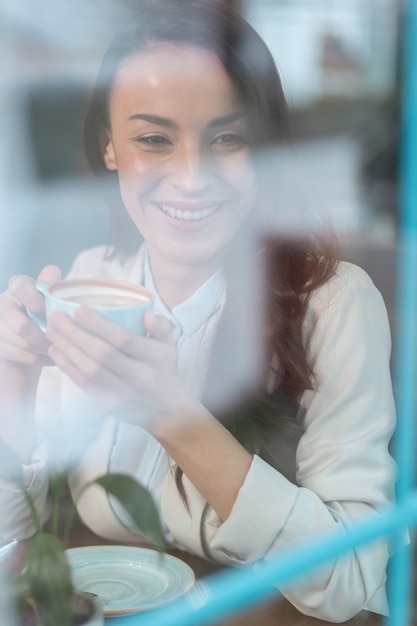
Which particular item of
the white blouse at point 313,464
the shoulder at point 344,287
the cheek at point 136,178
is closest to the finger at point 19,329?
the white blouse at point 313,464

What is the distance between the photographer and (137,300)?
1171mm

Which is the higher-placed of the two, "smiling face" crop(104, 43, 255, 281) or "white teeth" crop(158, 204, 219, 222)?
"smiling face" crop(104, 43, 255, 281)

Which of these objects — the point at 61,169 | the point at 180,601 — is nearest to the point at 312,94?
the point at 61,169

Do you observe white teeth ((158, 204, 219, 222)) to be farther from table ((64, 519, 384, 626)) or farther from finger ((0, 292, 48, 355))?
table ((64, 519, 384, 626))

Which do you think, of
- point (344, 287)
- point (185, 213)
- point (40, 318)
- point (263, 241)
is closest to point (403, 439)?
point (344, 287)

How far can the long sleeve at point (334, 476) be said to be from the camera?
4.26 feet

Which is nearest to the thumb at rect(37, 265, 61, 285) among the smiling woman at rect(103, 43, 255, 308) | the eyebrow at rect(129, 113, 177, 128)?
the smiling woman at rect(103, 43, 255, 308)

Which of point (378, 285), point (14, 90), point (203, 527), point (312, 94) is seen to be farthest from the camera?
point (312, 94)

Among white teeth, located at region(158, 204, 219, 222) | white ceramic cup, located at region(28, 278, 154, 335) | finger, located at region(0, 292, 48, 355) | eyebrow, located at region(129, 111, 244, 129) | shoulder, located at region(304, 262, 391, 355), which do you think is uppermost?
eyebrow, located at region(129, 111, 244, 129)

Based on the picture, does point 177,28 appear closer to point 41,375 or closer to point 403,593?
point 41,375

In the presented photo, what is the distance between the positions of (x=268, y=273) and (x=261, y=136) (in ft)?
0.67

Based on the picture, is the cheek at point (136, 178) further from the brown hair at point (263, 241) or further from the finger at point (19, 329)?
the finger at point (19, 329)

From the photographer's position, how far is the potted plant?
978 mm

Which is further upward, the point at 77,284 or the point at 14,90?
the point at 14,90
